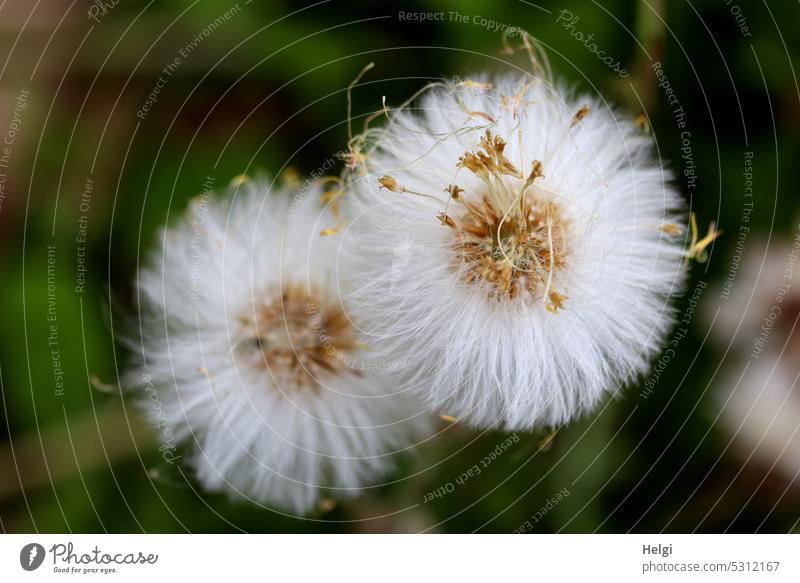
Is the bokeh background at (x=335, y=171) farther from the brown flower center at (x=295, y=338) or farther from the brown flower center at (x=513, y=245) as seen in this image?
the brown flower center at (x=513, y=245)

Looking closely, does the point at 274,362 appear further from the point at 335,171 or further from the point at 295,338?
the point at 335,171

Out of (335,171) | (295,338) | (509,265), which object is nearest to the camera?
(509,265)

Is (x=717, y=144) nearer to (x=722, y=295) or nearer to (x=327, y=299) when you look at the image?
(x=722, y=295)

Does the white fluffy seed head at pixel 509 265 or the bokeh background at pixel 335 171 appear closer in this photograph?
the white fluffy seed head at pixel 509 265

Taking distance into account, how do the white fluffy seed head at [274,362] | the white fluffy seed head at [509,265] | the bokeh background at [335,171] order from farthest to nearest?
the bokeh background at [335,171], the white fluffy seed head at [274,362], the white fluffy seed head at [509,265]
